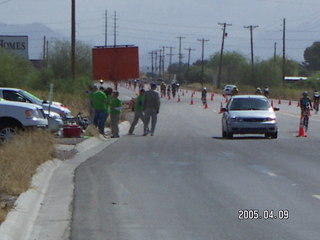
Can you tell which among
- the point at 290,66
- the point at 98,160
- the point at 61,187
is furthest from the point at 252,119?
the point at 290,66

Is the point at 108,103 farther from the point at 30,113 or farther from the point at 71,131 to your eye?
the point at 30,113

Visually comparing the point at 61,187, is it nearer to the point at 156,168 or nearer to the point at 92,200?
the point at 92,200

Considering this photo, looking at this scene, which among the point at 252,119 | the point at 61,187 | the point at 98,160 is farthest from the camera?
the point at 252,119

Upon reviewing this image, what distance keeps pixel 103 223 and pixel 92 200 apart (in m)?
2.23

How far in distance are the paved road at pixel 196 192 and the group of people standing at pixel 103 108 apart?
13.0 ft

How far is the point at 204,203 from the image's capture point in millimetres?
13164

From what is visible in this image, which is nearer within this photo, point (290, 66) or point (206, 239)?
point (206, 239)

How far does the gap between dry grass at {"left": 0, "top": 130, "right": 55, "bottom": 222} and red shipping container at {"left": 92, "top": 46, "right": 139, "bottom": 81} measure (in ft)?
96.5

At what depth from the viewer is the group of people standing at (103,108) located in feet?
96.2

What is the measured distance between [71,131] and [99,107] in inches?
120

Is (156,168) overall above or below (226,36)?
below
